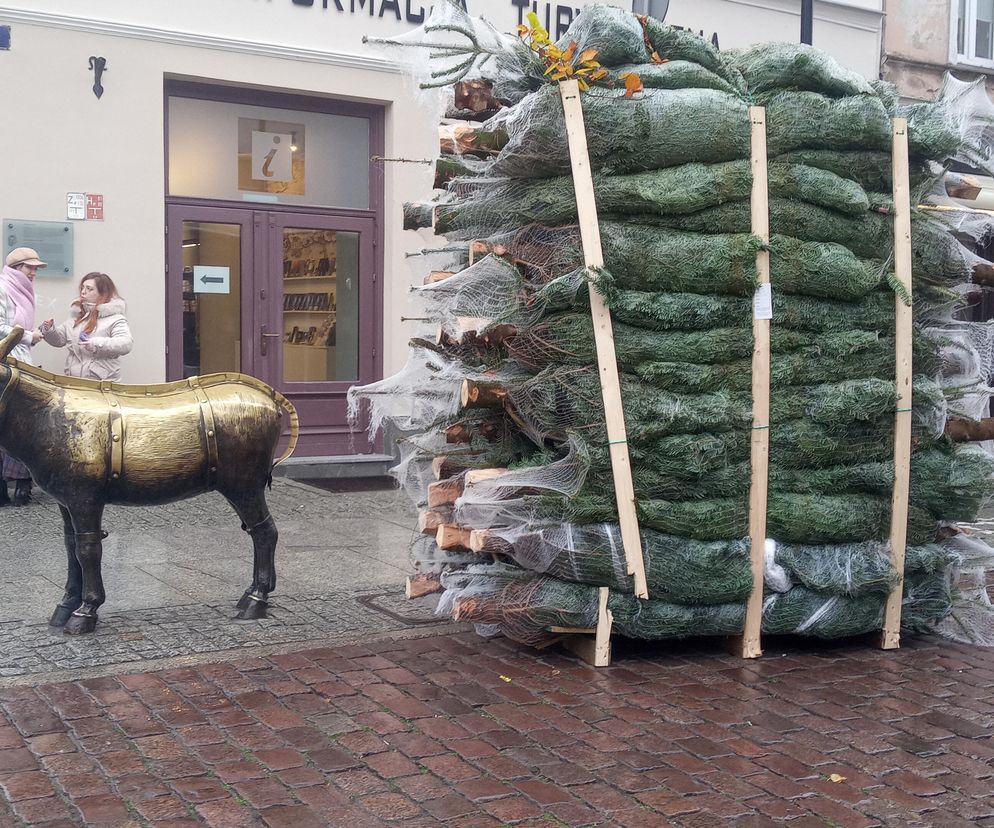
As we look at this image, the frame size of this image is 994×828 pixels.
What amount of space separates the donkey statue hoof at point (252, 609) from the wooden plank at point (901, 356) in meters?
3.01

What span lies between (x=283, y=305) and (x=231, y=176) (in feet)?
4.22

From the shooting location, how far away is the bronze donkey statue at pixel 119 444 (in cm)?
521

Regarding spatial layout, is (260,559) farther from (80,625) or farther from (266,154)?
(266,154)

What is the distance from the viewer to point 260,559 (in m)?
5.84

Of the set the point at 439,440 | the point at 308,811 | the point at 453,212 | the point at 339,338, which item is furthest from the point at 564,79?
the point at 339,338

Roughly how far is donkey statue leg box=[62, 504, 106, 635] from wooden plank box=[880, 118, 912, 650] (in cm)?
362

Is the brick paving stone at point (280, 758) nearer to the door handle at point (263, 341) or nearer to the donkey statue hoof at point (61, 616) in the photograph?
the donkey statue hoof at point (61, 616)

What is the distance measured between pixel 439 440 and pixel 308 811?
94.6 inches

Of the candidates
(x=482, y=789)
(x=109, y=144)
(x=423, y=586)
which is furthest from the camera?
(x=109, y=144)

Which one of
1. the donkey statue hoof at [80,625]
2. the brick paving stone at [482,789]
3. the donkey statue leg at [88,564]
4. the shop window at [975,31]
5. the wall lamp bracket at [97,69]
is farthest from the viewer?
the shop window at [975,31]

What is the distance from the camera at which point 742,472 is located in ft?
17.0

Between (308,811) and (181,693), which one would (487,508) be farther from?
(308,811)

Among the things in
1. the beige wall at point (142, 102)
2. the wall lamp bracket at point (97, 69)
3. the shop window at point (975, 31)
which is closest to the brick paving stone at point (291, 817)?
the beige wall at point (142, 102)

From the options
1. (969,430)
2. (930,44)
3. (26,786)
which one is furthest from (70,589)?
(930,44)
